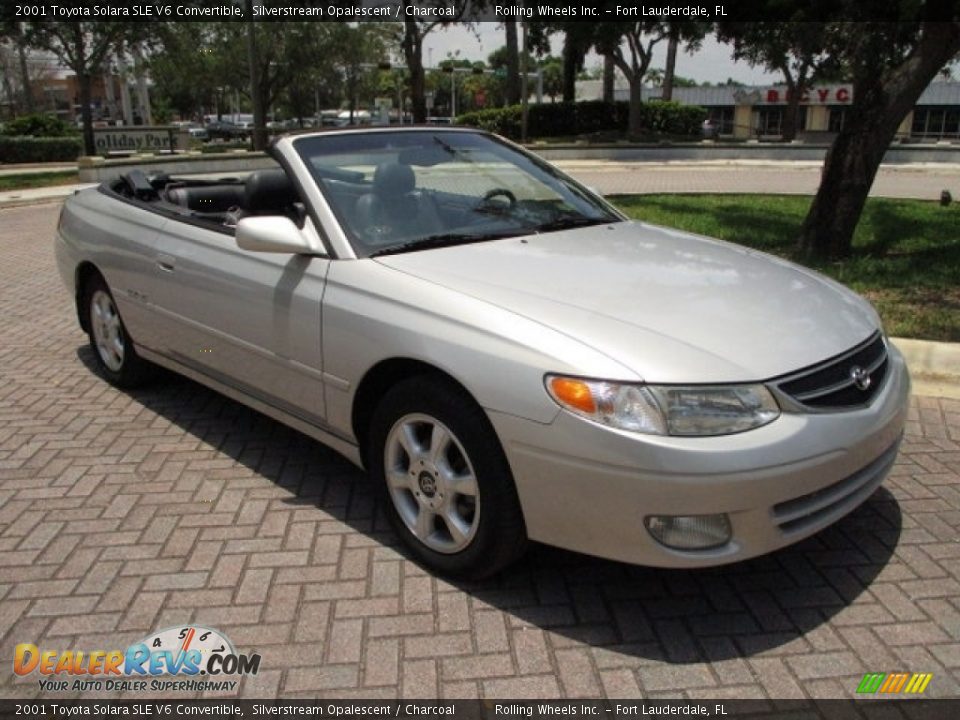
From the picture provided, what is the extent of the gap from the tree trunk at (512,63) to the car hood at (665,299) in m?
33.0

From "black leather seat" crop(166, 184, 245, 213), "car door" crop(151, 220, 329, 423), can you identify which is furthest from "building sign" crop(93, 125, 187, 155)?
"car door" crop(151, 220, 329, 423)

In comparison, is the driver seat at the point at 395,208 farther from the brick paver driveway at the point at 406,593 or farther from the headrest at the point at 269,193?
the brick paver driveway at the point at 406,593

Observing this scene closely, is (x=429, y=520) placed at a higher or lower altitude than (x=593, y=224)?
lower

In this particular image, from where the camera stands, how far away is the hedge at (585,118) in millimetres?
34688

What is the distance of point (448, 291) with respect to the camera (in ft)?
9.69

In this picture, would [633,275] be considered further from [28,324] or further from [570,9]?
[570,9]

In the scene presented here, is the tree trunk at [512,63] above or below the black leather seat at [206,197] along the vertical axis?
above

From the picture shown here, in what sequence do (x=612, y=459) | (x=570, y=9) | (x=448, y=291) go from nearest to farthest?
(x=612, y=459), (x=448, y=291), (x=570, y=9)

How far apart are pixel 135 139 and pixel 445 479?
27.9 metres

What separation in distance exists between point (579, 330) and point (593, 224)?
4.97ft

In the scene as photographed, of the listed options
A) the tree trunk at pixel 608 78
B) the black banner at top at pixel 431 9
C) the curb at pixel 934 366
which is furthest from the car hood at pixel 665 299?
the tree trunk at pixel 608 78

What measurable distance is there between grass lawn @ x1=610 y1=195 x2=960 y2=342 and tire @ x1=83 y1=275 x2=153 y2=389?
15.7 feet

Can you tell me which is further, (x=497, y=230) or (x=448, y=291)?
(x=497, y=230)

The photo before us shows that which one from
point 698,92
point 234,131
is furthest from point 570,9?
point 698,92
